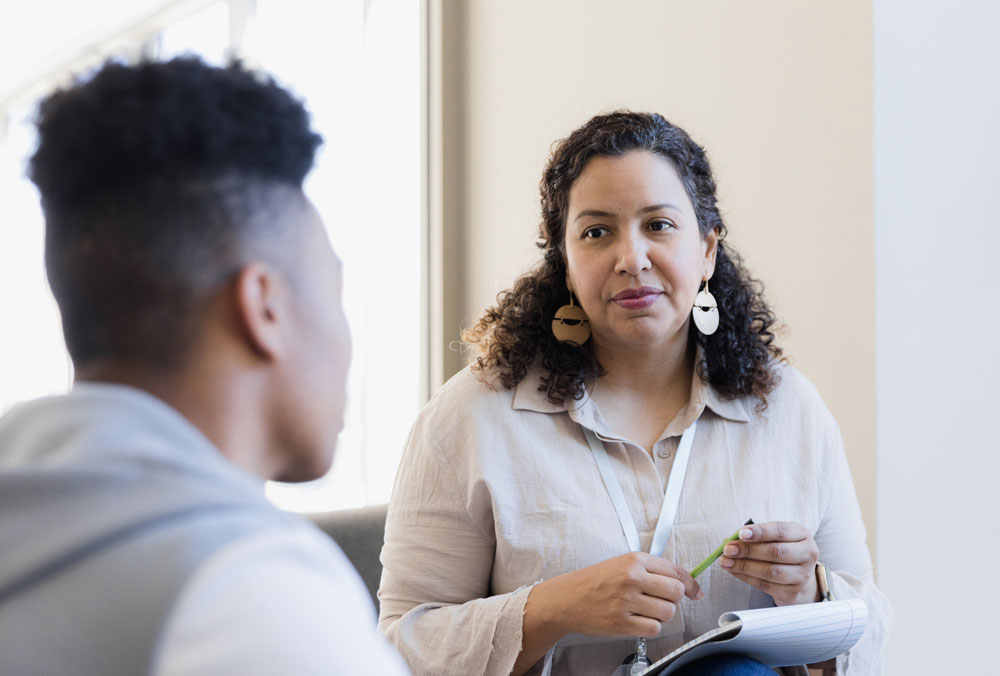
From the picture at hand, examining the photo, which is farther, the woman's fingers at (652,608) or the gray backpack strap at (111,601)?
the woman's fingers at (652,608)

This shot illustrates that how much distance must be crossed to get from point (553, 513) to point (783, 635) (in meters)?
0.40

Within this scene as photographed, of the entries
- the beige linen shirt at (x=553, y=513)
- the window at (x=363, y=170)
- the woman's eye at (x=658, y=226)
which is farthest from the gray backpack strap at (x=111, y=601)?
the window at (x=363, y=170)

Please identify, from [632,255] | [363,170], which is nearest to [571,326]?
[632,255]

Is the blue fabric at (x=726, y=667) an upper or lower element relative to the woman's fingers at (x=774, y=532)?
lower

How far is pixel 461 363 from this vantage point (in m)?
3.30

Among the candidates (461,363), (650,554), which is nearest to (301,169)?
(650,554)

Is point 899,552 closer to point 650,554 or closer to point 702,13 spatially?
point 650,554

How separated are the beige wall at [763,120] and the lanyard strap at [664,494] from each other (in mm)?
699

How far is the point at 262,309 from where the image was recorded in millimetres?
625

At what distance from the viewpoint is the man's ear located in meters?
0.62

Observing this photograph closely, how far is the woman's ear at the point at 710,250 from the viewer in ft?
5.91

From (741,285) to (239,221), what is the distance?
4.57 feet

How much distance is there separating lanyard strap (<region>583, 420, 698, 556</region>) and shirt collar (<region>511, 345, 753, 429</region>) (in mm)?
31

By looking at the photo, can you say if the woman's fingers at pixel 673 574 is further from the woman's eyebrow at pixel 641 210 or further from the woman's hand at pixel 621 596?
the woman's eyebrow at pixel 641 210
